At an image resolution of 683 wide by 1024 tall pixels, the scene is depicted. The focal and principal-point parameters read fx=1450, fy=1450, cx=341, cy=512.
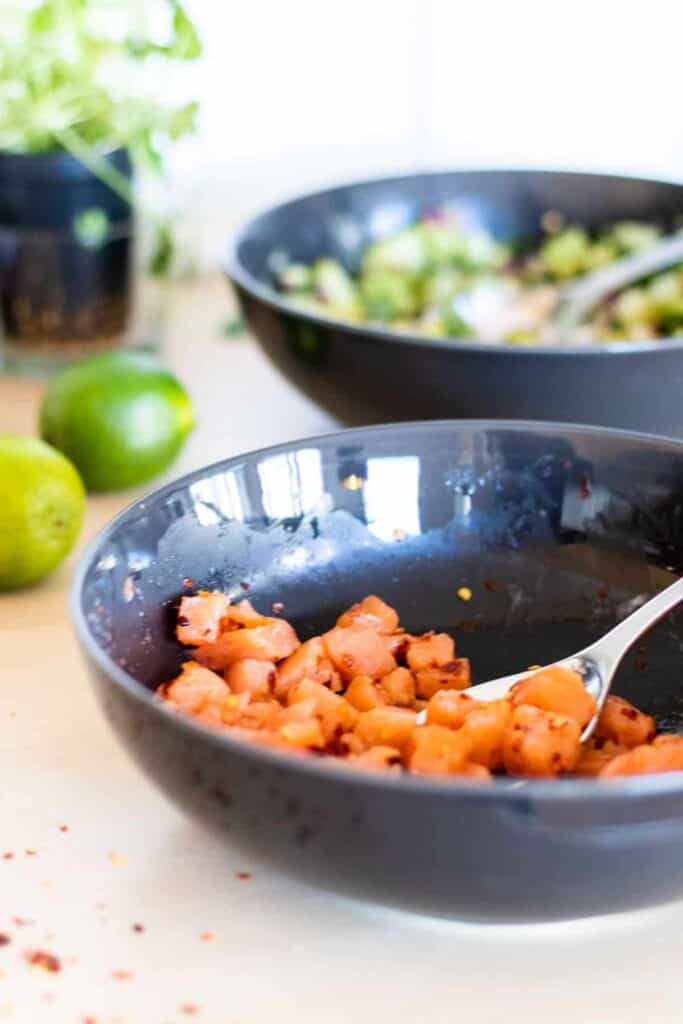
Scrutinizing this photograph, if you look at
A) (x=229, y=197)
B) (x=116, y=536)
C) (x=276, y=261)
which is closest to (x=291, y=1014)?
(x=116, y=536)

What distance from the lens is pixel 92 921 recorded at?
0.76 metres

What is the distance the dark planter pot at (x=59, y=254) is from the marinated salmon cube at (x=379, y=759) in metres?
0.97

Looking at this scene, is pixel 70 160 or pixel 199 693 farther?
pixel 70 160

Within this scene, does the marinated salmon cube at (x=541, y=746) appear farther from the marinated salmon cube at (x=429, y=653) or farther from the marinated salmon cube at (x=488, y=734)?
the marinated salmon cube at (x=429, y=653)

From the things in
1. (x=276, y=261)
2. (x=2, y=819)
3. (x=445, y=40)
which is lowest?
(x=2, y=819)

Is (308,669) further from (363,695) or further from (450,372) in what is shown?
(450,372)

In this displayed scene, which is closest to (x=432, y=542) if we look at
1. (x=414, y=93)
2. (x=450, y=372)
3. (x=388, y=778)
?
(x=450, y=372)

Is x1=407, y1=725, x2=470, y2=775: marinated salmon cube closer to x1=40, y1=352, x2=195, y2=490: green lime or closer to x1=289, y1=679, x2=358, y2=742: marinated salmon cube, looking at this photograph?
x1=289, y1=679, x2=358, y2=742: marinated salmon cube

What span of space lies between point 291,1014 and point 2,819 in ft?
0.80

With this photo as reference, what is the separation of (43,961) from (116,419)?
0.58m

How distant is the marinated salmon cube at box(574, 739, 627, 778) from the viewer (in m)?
0.78

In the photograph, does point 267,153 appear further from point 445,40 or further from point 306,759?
point 306,759

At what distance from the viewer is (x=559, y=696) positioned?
2.64 ft

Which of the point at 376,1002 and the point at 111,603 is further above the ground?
the point at 111,603
